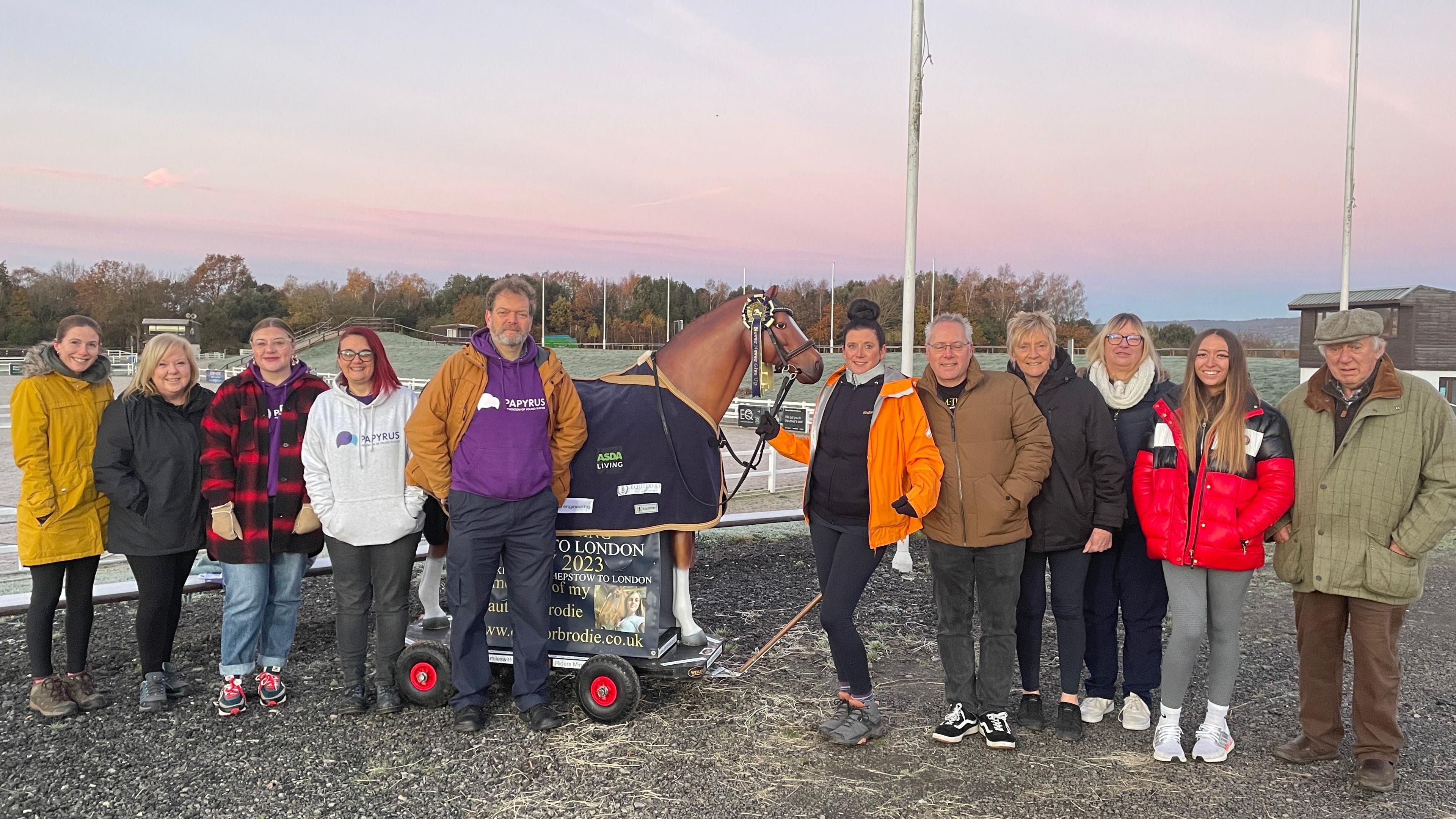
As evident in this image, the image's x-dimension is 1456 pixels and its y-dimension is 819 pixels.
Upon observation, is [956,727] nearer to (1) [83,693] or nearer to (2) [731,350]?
(2) [731,350]

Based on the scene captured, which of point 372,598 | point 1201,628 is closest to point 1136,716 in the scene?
point 1201,628

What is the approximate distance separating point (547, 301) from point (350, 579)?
2316 inches

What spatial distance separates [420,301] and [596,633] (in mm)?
74395

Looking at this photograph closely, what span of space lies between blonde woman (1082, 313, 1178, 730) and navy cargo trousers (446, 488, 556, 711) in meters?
2.58

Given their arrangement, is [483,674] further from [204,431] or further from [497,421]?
[204,431]

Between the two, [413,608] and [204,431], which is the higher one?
[204,431]

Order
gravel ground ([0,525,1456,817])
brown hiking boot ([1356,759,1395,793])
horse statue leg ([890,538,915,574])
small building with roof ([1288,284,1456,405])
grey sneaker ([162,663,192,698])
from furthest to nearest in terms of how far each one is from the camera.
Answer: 1. small building with roof ([1288,284,1456,405])
2. horse statue leg ([890,538,915,574])
3. grey sneaker ([162,663,192,698])
4. brown hiking boot ([1356,759,1395,793])
5. gravel ground ([0,525,1456,817])

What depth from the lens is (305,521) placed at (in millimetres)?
4184

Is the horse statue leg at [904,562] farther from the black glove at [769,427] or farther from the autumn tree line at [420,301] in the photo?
the autumn tree line at [420,301]

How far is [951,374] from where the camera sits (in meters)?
3.84

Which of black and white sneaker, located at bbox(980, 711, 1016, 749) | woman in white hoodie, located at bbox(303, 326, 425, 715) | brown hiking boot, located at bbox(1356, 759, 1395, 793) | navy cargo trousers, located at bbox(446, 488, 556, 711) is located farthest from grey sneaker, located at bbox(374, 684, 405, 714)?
brown hiking boot, located at bbox(1356, 759, 1395, 793)

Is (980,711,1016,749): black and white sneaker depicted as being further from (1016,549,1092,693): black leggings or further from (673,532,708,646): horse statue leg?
(673,532,708,646): horse statue leg

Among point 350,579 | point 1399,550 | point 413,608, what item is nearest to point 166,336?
point 350,579

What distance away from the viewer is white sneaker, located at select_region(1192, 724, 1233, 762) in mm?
3748
